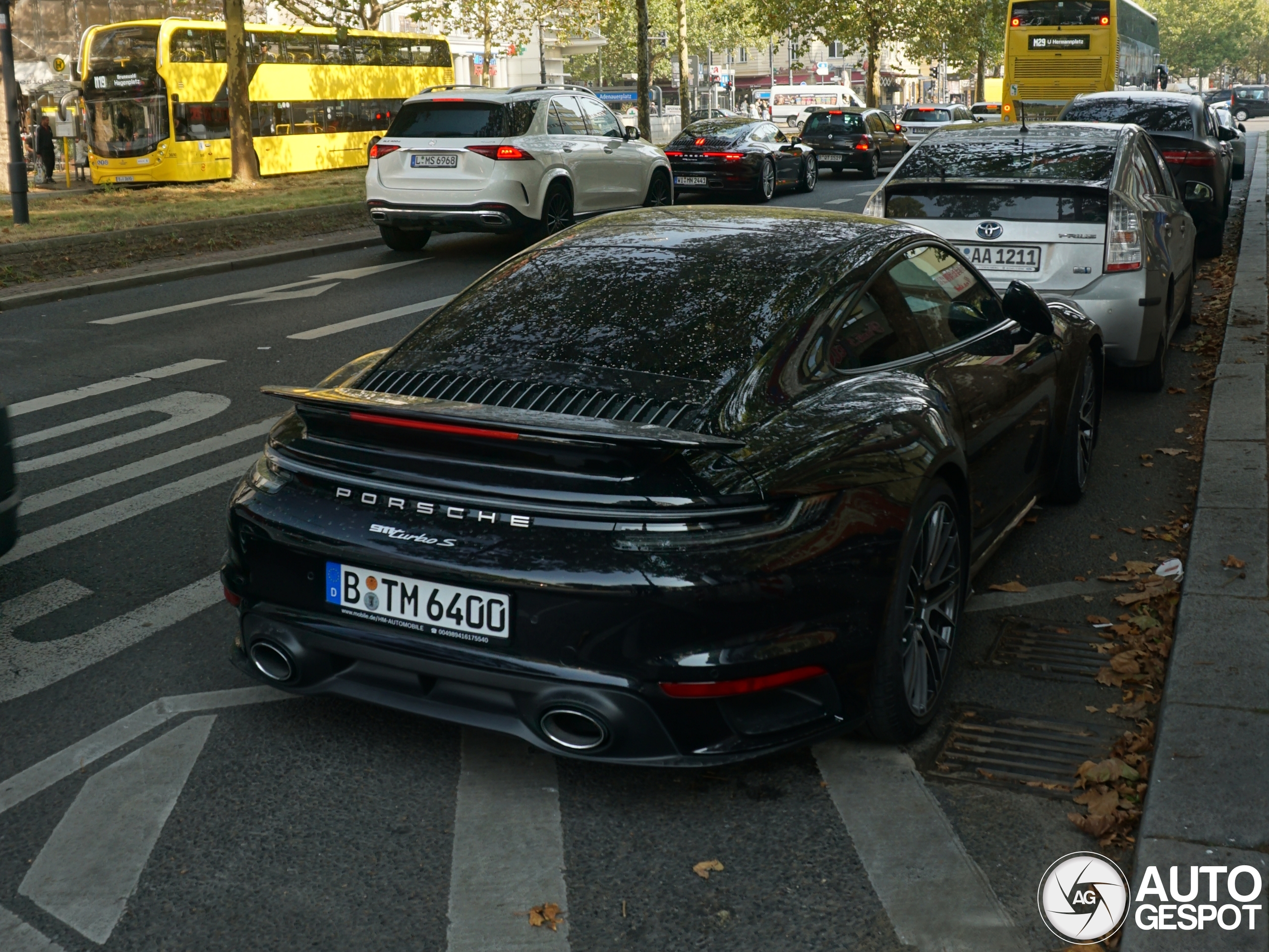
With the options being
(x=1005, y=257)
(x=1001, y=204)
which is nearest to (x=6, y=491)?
(x=1005, y=257)

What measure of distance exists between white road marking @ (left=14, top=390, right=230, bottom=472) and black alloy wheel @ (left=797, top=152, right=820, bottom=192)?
19.4 metres

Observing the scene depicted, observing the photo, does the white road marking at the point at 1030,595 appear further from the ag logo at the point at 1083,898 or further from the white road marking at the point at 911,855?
the ag logo at the point at 1083,898

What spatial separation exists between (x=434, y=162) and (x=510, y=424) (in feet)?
41.9

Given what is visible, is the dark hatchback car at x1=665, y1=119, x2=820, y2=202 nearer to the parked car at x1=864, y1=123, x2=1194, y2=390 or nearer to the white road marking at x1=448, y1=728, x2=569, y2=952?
the parked car at x1=864, y1=123, x2=1194, y2=390

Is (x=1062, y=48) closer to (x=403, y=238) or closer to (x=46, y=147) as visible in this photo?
(x=403, y=238)

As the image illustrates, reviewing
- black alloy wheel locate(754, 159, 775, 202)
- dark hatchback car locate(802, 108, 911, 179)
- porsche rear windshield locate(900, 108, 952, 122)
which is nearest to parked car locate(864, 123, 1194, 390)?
black alloy wheel locate(754, 159, 775, 202)

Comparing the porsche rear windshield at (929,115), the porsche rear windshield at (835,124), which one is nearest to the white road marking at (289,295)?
the porsche rear windshield at (835,124)

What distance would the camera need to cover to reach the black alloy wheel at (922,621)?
3646 millimetres

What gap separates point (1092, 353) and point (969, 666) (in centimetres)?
248

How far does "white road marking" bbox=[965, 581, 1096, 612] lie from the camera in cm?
503

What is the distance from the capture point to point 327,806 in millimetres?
3510

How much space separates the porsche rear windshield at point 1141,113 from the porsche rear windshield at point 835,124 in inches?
589

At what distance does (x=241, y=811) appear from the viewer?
348 centimetres

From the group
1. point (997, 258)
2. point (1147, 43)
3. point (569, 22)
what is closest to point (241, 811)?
point (997, 258)
